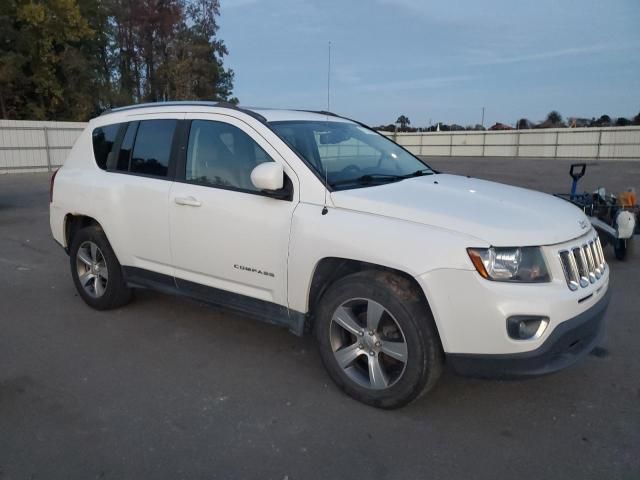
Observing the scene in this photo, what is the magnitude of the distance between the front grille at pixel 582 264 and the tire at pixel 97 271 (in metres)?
3.68

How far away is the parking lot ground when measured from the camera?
106 inches

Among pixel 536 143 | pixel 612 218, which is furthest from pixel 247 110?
pixel 536 143

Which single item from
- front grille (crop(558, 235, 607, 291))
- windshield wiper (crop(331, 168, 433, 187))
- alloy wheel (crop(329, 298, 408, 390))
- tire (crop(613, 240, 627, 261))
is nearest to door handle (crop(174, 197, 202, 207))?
windshield wiper (crop(331, 168, 433, 187))

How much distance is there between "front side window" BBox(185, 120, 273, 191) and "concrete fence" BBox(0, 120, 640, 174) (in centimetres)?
2204

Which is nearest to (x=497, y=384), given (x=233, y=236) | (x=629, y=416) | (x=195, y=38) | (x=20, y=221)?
(x=629, y=416)

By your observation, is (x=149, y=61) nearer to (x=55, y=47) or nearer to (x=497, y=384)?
(x=55, y=47)

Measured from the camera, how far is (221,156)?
3902mm

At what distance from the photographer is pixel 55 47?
34656mm

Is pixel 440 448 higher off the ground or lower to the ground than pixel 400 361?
lower

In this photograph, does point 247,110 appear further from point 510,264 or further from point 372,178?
point 510,264

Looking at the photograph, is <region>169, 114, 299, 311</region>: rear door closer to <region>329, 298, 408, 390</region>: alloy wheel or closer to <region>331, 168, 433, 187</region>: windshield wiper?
<region>331, 168, 433, 187</region>: windshield wiper

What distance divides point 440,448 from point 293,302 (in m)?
1.28

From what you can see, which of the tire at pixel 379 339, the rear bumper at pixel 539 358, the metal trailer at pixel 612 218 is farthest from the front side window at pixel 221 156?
the metal trailer at pixel 612 218

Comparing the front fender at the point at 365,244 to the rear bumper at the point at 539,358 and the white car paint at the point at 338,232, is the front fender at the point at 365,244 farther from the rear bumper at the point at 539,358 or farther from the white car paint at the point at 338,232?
the rear bumper at the point at 539,358
